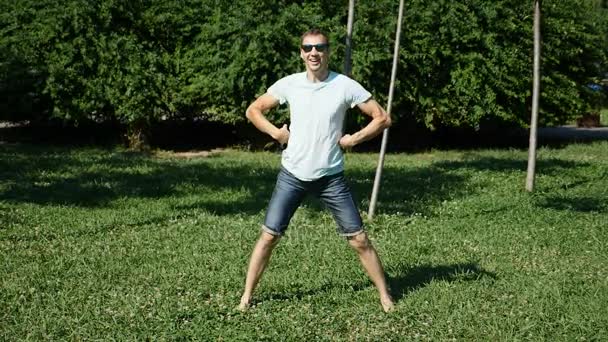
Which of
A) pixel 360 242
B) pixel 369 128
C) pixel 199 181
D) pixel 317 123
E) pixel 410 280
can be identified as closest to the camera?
pixel 317 123

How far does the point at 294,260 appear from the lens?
6.11 m

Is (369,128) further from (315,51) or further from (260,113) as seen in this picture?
(260,113)

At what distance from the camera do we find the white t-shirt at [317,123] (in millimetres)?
4457

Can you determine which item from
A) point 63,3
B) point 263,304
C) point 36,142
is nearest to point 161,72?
point 63,3

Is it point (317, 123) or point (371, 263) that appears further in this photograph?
point (371, 263)

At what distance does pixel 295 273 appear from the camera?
18.8 feet

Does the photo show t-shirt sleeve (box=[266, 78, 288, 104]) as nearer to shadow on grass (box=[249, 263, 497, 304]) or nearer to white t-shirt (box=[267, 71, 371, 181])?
white t-shirt (box=[267, 71, 371, 181])

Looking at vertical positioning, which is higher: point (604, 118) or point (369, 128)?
point (369, 128)

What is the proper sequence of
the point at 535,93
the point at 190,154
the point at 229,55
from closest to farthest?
the point at 535,93 < the point at 229,55 < the point at 190,154

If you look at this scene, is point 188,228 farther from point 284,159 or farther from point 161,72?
point 161,72

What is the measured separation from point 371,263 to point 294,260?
55.4 inches

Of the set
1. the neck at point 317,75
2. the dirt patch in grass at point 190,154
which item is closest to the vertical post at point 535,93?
the neck at point 317,75

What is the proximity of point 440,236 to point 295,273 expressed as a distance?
1.91 metres

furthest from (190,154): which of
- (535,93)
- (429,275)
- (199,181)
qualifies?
(429,275)
